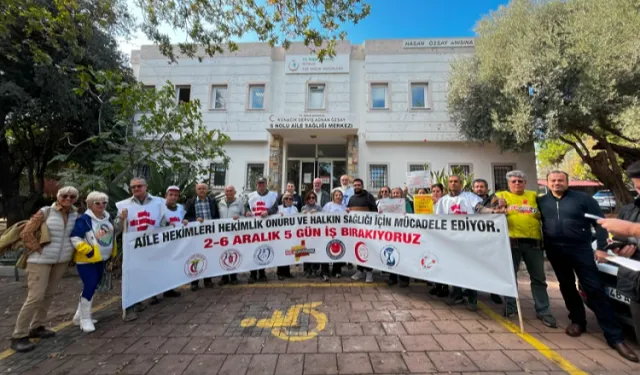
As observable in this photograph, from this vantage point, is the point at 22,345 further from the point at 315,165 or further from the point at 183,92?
the point at 183,92

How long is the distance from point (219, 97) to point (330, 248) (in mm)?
11693

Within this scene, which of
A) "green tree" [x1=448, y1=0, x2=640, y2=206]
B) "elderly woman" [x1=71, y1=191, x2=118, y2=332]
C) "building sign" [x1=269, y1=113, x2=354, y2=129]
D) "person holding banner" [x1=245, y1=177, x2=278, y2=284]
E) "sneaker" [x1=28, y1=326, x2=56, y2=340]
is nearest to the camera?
"sneaker" [x1=28, y1=326, x2=56, y2=340]

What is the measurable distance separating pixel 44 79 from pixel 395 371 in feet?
39.5

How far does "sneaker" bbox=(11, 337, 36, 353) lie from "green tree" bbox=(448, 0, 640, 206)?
12771 mm

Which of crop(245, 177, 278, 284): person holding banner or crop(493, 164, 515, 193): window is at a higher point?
crop(493, 164, 515, 193): window

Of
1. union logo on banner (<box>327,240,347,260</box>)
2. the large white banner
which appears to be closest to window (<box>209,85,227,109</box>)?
the large white banner

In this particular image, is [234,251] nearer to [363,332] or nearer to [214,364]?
[214,364]

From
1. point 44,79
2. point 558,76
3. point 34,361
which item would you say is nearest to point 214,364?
point 34,361

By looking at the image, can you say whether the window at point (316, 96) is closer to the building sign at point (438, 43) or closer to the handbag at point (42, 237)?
the building sign at point (438, 43)

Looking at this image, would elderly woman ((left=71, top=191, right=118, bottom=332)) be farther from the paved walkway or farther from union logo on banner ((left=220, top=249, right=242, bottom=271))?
union logo on banner ((left=220, top=249, right=242, bottom=271))

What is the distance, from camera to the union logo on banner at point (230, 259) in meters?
4.71

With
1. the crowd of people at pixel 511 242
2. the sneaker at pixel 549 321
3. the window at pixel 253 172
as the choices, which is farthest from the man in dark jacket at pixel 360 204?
the window at pixel 253 172

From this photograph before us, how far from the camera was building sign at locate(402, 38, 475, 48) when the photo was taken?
12.7 meters

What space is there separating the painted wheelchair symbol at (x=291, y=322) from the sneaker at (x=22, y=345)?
2.24m
